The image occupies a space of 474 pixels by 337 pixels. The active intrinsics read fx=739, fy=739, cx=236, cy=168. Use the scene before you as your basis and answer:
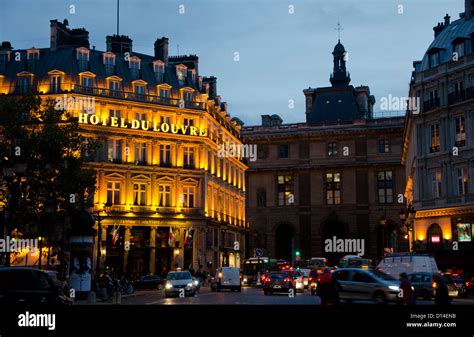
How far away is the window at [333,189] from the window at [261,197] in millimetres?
8858

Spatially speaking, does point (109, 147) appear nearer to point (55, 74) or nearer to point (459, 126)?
point (55, 74)

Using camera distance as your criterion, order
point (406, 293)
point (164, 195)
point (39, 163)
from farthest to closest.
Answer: point (164, 195) → point (39, 163) → point (406, 293)

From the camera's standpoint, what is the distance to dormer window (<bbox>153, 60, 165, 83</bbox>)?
77.6 m

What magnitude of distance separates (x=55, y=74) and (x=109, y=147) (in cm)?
880

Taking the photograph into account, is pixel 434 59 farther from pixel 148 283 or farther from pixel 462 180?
pixel 148 283

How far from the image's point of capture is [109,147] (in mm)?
71062

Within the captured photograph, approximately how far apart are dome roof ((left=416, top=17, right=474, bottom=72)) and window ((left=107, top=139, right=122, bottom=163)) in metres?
29.3

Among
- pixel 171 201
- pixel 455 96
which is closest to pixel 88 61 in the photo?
pixel 171 201

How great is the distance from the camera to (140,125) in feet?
239

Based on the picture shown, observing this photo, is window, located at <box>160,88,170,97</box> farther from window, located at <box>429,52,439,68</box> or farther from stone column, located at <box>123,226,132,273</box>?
window, located at <box>429,52,439,68</box>

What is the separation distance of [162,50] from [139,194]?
1812cm

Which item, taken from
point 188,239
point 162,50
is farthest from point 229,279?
point 162,50

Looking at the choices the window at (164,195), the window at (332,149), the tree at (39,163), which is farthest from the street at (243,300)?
the window at (332,149)

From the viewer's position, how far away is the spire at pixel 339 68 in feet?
380
